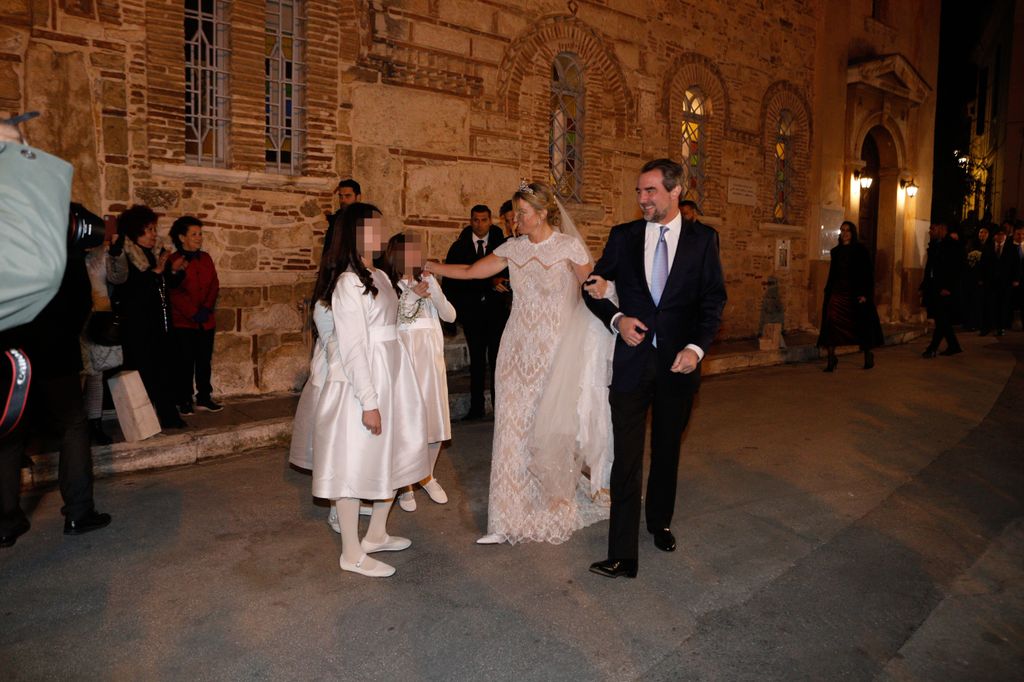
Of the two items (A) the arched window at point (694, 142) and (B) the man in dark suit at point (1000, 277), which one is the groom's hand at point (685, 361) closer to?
(A) the arched window at point (694, 142)

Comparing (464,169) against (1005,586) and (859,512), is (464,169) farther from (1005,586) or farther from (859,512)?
(1005,586)

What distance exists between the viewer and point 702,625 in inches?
144

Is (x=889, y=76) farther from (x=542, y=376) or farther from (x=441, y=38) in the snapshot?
(x=542, y=376)

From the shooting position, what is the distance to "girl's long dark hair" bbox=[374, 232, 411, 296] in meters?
4.44

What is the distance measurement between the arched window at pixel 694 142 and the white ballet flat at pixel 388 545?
1141 cm

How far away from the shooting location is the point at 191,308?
25.0ft

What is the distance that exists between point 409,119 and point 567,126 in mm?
3415

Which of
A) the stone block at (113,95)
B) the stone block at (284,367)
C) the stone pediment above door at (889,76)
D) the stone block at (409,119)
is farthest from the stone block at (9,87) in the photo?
the stone pediment above door at (889,76)

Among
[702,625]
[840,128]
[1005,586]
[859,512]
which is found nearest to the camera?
[702,625]

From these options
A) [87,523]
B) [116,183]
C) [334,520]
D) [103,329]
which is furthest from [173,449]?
[116,183]

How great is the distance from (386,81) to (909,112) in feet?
52.5

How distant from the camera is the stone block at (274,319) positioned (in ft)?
28.9

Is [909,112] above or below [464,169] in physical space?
above

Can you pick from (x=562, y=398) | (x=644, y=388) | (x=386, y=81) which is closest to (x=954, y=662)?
(x=644, y=388)
